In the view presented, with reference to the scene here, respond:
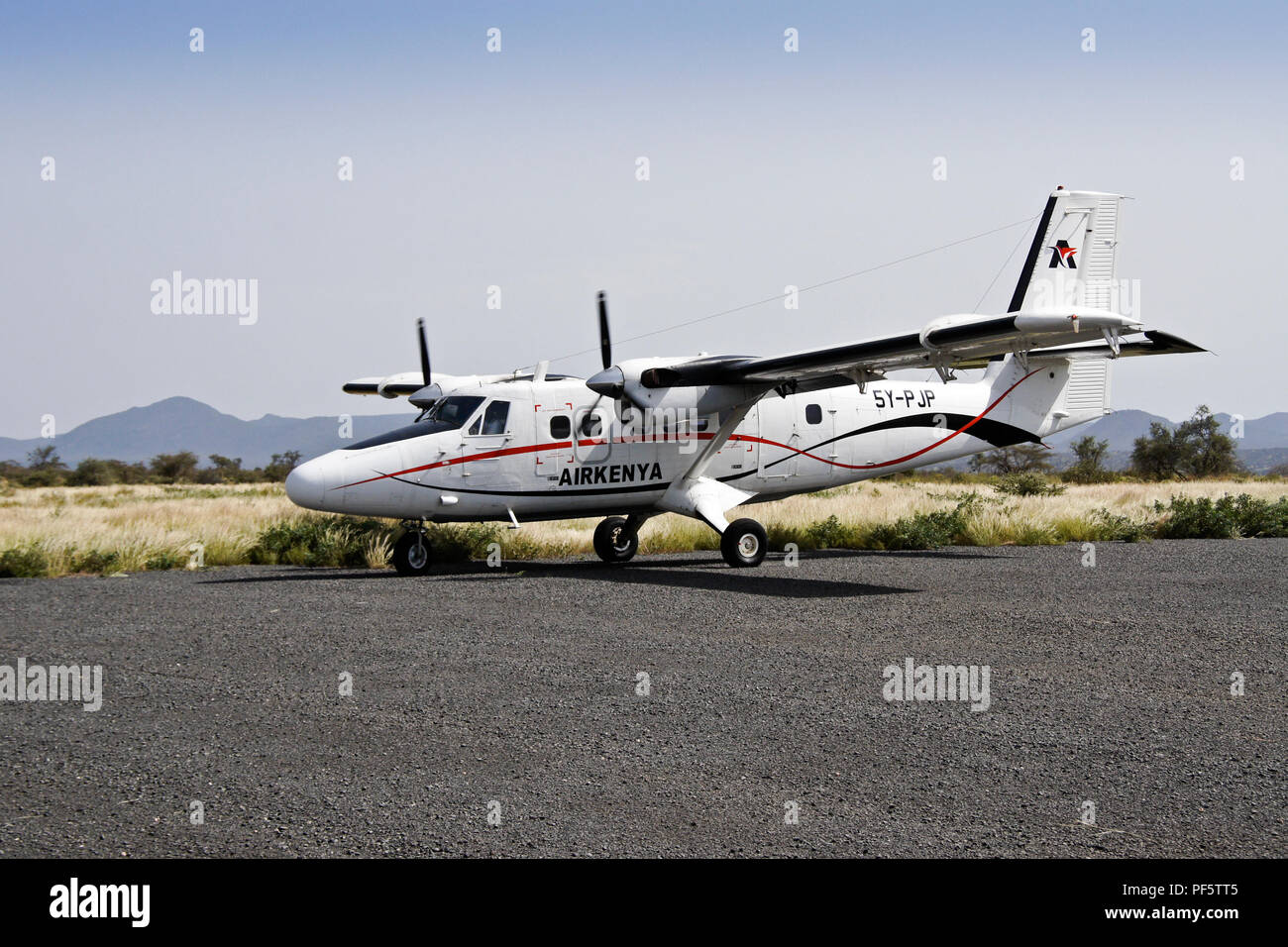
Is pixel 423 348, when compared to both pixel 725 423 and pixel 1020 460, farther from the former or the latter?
pixel 1020 460

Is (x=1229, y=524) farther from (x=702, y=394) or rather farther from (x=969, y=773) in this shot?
(x=969, y=773)

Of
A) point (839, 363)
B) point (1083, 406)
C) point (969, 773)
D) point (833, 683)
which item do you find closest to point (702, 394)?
point (839, 363)

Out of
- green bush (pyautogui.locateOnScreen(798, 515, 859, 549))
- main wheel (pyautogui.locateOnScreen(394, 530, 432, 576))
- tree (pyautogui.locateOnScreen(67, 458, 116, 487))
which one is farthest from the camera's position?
tree (pyautogui.locateOnScreen(67, 458, 116, 487))

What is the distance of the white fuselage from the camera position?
16531 mm

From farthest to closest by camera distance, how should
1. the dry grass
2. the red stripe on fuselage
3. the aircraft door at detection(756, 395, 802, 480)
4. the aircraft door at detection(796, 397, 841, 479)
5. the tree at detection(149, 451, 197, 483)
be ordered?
the tree at detection(149, 451, 197, 483)
the aircraft door at detection(796, 397, 841, 479)
the dry grass
the aircraft door at detection(756, 395, 802, 480)
the red stripe on fuselage

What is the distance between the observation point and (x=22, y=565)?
17.5m

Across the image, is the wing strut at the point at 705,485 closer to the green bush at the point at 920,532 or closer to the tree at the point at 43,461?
the green bush at the point at 920,532

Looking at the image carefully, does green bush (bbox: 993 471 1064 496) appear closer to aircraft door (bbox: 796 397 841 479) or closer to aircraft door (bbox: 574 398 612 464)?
aircraft door (bbox: 796 397 841 479)

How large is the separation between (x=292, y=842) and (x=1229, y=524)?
22612mm

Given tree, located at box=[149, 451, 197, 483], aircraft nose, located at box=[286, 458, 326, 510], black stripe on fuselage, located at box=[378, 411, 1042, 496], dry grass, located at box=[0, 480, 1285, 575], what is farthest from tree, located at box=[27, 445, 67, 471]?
black stripe on fuselage, located at box=[378, 411, 1042, 496]

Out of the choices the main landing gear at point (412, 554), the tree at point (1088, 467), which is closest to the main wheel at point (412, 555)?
the main landing gear at point (412, 554)

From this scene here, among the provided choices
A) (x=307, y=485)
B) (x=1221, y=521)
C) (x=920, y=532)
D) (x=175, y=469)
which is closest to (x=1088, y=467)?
(x=1221, y=521)

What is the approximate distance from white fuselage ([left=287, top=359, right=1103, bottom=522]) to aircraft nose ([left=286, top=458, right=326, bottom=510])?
14 millimetres

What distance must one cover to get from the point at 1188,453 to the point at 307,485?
2100 inches
